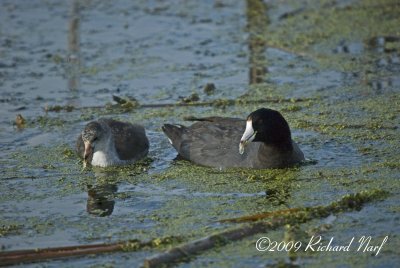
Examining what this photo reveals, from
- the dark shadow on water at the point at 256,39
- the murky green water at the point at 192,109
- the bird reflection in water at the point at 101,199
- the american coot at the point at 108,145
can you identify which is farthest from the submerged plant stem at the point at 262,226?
the dark shadow on water at the point at 256,39

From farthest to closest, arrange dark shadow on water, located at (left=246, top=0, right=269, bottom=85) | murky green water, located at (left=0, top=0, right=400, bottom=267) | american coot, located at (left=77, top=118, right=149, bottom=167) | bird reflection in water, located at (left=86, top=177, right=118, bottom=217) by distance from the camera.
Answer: dark shadow on water, located at (left=246, top=0, right=269, bottom=85) → american coot, located at (left=77, top=118, right=149, bottom=167) → bird reflection in water, located at (left=86, top=177, right=118, bottom=217) → murky green water, located at (left=0, top=0, right=400, bottom=267)

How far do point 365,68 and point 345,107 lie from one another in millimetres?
1419

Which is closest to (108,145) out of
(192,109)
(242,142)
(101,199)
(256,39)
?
(101,199)

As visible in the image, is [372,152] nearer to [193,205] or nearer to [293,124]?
[293,124]

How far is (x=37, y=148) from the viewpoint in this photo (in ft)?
27.8

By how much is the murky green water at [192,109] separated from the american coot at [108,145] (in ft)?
0.47

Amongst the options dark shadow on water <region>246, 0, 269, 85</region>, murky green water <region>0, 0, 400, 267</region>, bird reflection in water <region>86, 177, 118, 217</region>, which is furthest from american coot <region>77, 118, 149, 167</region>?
dark shadow on water <region>246, 0, 269, 85</region>

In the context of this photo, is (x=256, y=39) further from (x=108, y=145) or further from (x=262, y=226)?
(x=262, y=226)

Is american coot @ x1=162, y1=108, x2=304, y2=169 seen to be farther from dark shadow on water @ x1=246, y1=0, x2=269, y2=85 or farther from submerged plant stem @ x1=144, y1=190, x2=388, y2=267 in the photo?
dark shadow on water @ x1=246, y1=0, x2=269, y2=85

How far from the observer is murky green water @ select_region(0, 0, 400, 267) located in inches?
250

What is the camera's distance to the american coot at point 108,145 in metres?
7.99

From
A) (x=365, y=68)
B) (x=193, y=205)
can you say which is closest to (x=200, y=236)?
(x=193, y=205)

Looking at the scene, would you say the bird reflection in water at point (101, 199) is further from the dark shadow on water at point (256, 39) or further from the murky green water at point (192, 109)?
the dark shadow on water at point (256, 39)

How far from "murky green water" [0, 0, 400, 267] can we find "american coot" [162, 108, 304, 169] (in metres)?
0.12
